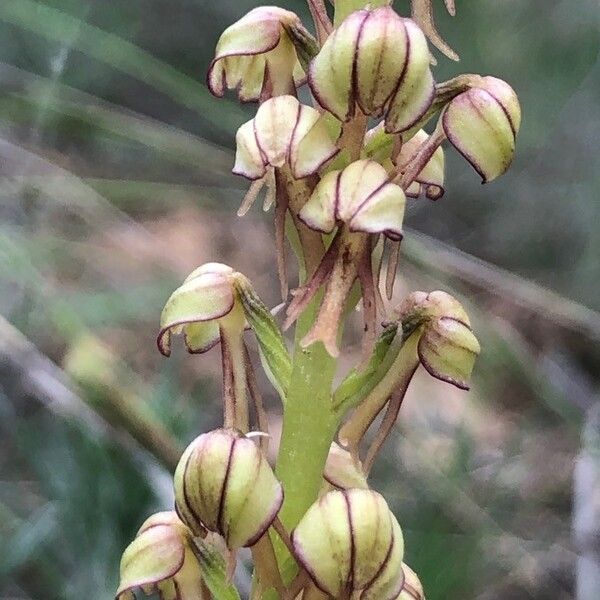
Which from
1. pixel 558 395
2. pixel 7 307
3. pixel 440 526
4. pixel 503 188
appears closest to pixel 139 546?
pixel 440 526

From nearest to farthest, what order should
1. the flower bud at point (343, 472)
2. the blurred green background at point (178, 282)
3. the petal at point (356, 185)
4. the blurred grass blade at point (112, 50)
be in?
the petal at point (356, 185) < the flower bud at point (343, 472) < the blurred green background at point (178, 282) < the blurred grass blade at point (112, 50)

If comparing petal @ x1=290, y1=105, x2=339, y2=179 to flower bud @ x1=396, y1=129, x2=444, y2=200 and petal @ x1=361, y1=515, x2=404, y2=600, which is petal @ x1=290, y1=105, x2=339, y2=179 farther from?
petal @ x1=361, y1=515, x2=404, y2=600

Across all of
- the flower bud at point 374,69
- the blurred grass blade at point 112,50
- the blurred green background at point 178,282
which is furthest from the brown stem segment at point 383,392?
the blurred grass blade at point 112,50

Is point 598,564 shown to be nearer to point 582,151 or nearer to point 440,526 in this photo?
point 440,526

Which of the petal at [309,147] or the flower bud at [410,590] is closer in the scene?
the petal at [309,147]

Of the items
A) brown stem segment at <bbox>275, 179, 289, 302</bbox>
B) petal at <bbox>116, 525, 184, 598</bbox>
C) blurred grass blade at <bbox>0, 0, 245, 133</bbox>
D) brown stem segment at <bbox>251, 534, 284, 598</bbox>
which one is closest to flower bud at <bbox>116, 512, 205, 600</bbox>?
petal at <bbox>116, 525, 184, 598</bbox>

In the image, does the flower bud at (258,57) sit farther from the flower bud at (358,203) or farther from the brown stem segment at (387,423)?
the brown stem segment at (387,423)
